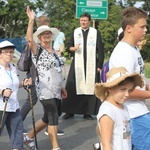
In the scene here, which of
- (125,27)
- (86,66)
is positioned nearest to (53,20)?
(86,66)

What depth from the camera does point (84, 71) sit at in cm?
784

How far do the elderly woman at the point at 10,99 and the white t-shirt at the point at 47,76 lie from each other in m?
0.32

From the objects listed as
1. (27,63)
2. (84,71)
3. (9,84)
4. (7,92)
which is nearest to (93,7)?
(84,71)

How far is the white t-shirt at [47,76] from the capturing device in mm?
5238

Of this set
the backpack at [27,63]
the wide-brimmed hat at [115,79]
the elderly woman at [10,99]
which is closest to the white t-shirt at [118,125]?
the wide-brimmed hat at [115,79]

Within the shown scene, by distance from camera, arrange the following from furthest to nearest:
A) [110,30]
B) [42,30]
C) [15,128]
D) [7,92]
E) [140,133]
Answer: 1. [110,30]
2. [42,30]
3. [15,128]
4. [7,92]
5. [140,133]

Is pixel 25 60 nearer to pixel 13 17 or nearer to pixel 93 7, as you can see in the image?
pixel 93 7

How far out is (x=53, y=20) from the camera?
55594 millimetres

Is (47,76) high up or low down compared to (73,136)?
up

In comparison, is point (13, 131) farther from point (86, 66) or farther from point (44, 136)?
point (86, 66)

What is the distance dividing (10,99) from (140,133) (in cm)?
186

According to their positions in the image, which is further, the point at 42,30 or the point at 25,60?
the point at 25,60

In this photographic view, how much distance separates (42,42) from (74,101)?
266cm

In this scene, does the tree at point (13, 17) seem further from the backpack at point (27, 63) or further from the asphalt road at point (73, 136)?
the backpack at point (27, 63)
